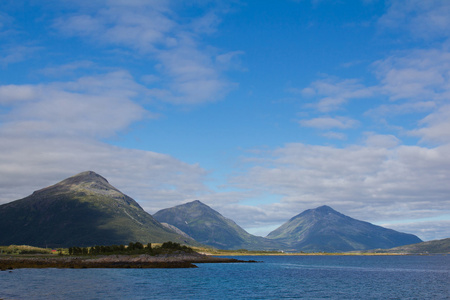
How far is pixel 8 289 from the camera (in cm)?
8700

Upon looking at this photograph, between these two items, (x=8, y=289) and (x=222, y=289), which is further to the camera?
(x=222, y=289)

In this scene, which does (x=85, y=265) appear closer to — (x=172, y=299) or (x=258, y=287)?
(x=258, y=287)

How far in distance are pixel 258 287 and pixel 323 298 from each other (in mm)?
24804

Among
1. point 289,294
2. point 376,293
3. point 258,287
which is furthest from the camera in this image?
point 258,287

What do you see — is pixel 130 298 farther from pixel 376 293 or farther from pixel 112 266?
pixel 112 266

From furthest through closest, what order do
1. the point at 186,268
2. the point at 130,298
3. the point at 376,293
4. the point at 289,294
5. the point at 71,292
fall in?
the point at 186,268 → the point at 376,293 → the point at 289,294 → the point at 71,292 → the point at 130,298

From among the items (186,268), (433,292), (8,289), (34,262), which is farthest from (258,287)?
(34,262)

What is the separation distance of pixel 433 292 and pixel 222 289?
52.8 meters

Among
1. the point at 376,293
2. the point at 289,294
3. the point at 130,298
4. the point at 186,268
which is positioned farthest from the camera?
the point at 186,268

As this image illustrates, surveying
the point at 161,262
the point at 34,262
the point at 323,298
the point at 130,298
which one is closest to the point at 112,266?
the point at 161,262

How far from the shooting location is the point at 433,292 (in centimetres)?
9962

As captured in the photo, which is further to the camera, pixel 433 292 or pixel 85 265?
pixel 85 265

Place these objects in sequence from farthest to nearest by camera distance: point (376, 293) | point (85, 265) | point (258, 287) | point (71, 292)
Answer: point (85, 265) < point (258, 287) < point (376, 293) < point (71, 292)

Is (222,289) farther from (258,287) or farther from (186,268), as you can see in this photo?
(186,268)
